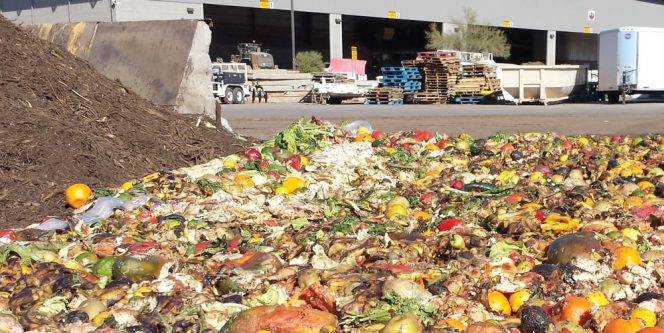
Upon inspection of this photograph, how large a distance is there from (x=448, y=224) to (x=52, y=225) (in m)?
3.35

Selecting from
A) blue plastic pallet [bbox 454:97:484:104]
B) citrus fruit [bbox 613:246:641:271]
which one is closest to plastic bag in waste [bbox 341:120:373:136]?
citrus fruit [bbox 613:246:641:271]

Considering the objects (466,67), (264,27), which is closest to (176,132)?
(466,67)

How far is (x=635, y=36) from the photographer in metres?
34.5

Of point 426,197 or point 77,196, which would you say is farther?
point 77,196

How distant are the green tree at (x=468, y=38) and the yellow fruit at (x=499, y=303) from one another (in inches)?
2254

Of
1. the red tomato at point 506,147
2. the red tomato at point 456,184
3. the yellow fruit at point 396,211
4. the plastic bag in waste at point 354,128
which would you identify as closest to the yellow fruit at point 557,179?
the red tomato at point 456,184

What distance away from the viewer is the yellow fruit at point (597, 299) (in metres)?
3.82

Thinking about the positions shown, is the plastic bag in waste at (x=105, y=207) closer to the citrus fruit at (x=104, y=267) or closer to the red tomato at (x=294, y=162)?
the citrus fruit at (x=104, y=267)

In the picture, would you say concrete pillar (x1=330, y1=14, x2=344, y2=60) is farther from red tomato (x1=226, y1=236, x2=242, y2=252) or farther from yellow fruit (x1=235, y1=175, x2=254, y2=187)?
red tomato (x1=226, y1=236, x2=242, y2=252)

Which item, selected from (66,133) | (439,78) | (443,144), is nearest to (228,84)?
(439,78)

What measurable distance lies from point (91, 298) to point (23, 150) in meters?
3.84

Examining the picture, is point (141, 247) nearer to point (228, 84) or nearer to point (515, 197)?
point (515, 197)

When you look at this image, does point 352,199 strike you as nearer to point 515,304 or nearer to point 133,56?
point 515,304

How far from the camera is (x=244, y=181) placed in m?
7.59
